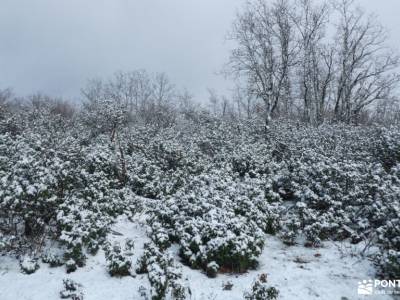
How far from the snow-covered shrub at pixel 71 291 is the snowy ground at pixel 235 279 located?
0.20 m

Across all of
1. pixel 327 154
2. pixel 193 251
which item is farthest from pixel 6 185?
pixel 327 154

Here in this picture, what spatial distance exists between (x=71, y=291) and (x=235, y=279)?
3.47m

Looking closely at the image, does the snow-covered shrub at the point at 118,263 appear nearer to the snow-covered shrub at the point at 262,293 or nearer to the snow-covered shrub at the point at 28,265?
the snow-covered shrub at the point at 28,265

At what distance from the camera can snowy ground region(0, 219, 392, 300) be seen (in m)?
6.86

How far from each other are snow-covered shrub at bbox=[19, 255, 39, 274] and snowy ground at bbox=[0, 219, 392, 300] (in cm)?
9

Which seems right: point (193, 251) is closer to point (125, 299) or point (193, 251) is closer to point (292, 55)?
point (125, 299)

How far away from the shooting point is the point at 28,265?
7594 mm

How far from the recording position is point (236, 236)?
806 centimetres

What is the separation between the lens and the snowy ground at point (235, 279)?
22.5ft

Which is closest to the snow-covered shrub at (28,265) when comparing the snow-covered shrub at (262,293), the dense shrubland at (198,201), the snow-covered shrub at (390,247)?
the dense shrubland at (198,201)

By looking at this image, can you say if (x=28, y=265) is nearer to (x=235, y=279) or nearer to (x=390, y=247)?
(x=235, y=279)

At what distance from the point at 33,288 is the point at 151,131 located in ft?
44.7

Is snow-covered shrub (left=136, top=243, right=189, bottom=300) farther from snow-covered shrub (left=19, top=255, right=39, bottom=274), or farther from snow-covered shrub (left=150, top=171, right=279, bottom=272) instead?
snow-covered shrub (left=19, top=255, right=39, bottom=274)

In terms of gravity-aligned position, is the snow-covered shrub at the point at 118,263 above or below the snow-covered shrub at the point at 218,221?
below
